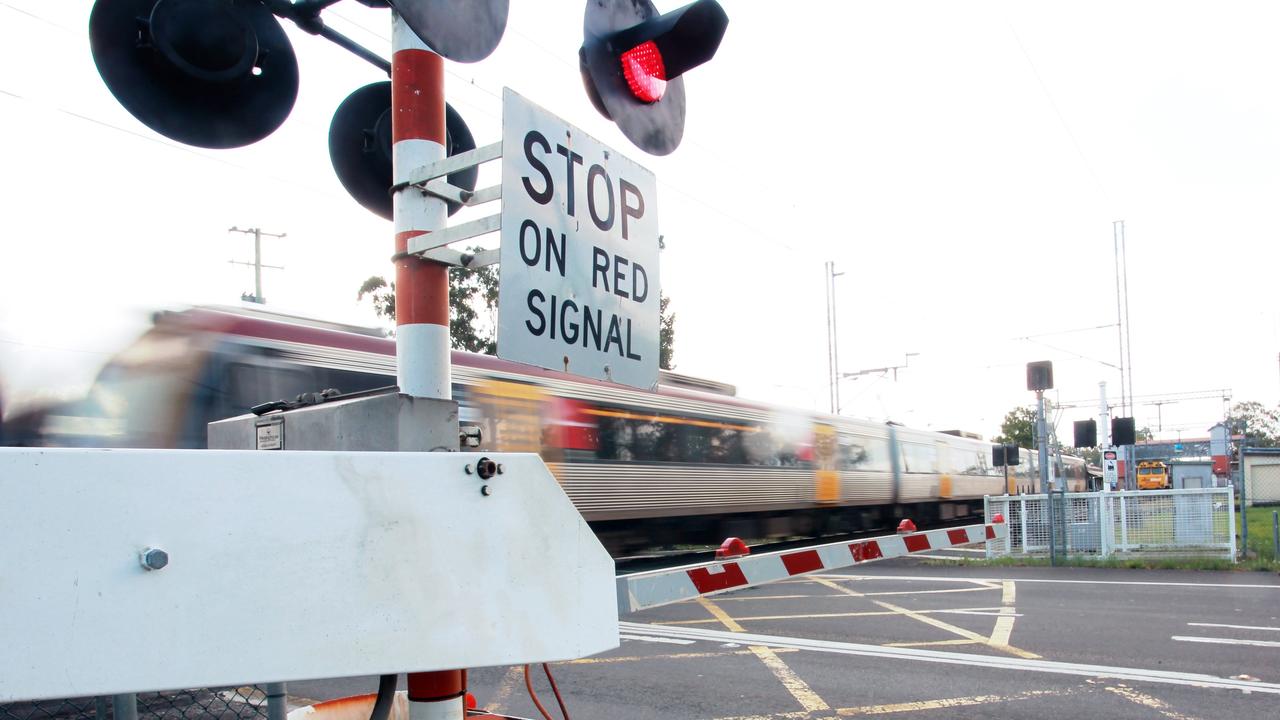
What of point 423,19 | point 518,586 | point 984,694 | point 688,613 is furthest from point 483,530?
point 688,613

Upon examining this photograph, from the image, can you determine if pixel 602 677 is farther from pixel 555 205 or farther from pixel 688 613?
pixel 555 205

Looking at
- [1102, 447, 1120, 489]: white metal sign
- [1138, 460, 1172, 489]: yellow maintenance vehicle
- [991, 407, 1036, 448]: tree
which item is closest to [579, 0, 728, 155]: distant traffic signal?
[1102, 447, 1120, 489]: white metal sign

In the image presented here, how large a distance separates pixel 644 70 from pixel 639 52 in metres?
0.06

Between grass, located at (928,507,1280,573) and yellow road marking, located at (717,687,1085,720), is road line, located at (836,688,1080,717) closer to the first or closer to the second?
yellow road marking, located at (717,687,1085,720)

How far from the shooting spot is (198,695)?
4641 millimetres

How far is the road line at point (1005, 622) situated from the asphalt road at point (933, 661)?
21mm

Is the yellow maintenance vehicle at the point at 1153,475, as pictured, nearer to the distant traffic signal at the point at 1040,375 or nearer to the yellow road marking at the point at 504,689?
the distant traffic signal at the point at 1040,375

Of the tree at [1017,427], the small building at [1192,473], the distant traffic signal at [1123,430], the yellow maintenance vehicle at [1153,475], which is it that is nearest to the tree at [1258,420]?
the tree at [1017,427]

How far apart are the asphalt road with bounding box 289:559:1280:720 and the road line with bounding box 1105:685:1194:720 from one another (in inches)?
0.7

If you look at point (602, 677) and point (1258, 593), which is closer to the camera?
point (602, 677)

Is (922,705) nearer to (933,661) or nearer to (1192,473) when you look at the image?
(933,661)

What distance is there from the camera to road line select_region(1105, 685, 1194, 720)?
17.6 feet

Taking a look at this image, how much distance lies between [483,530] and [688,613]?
9.12 metres

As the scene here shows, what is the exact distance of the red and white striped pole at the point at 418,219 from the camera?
228 cm
